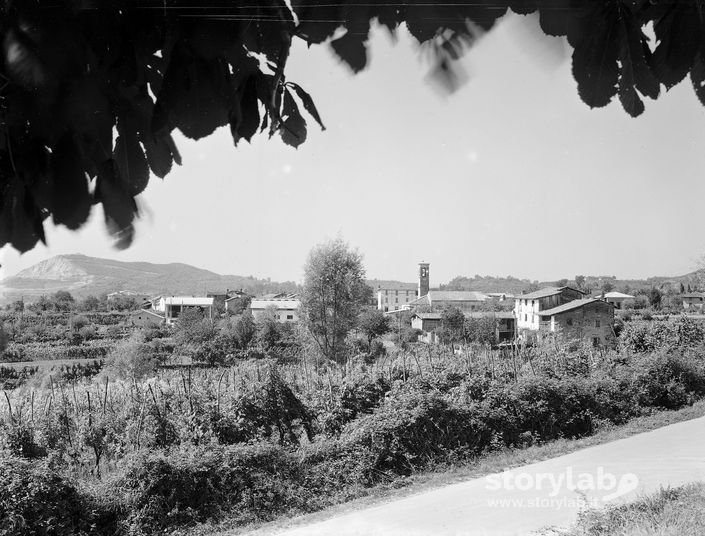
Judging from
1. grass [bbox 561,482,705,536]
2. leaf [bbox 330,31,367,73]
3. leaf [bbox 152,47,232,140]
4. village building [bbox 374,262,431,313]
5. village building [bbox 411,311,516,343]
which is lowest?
village building [bbox 411,311,516,343]

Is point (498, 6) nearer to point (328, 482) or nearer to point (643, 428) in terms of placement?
point (328, 482)

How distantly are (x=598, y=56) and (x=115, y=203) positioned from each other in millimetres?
471

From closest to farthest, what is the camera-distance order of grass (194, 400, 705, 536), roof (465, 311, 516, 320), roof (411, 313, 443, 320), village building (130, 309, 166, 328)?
grass (194, 400, 705, 536), village building (130, 309, 166, 328), roof (465, 311, 516, 320), roof (411, 313, 443, 320)

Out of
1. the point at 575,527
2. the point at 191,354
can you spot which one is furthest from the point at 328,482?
the point at 191,354

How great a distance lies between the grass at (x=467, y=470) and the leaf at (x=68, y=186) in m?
3.39

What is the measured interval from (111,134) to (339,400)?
16.6 feet

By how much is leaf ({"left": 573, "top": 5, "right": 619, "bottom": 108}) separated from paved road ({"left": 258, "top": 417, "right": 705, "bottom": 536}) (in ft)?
6.80

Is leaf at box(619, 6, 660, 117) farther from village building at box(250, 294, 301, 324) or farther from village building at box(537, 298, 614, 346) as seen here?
village building at box(250, 294, 301, 324)

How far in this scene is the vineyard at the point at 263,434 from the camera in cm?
340

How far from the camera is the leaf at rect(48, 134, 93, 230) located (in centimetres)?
45

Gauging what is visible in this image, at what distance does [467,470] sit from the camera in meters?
4.48

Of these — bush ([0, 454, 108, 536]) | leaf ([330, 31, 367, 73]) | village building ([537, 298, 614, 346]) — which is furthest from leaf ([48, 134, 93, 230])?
village building ([537, 298, 614, 346])

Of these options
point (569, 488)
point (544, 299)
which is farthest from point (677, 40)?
point (544, 299)

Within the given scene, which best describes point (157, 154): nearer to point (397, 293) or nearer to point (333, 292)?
point (397, 293)
